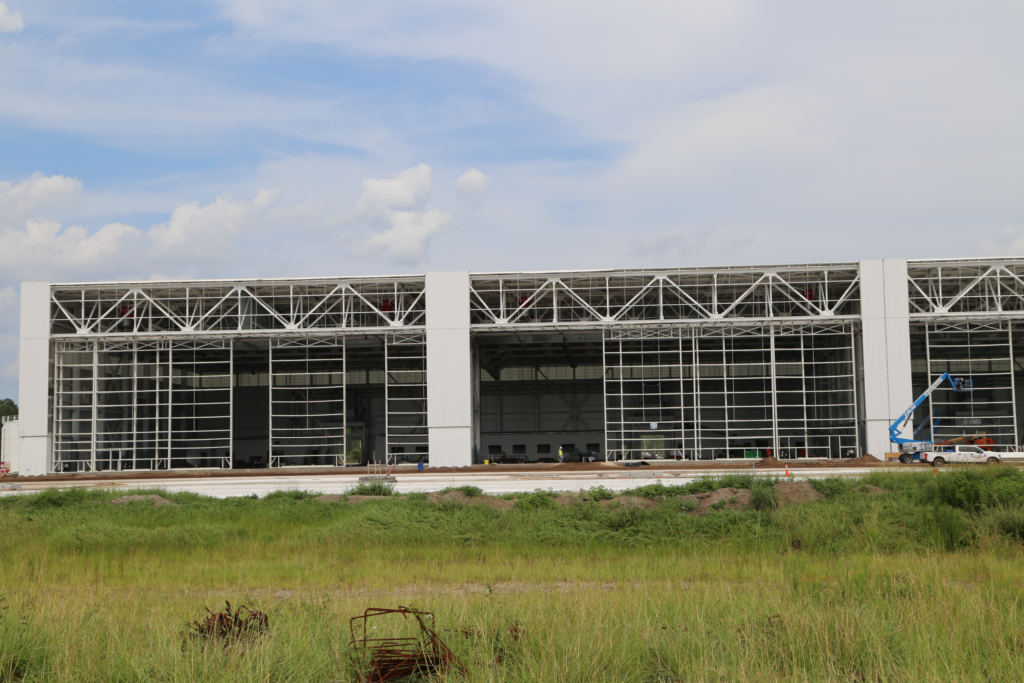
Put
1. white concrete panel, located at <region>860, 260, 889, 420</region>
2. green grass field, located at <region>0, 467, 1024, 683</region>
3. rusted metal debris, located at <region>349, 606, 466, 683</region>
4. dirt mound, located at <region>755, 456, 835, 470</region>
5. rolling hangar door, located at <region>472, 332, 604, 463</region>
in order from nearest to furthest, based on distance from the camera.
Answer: rusted metal debris, located at <region>349, 606, 466, 683</region> < green grass field, located at <region>0, 467, 1024, 683</region> < dirt mound, located at <region>755, 456, 835, 470</region> < white concrete panel, located at <region>860, 260, 889, 420</region> < rolling hangar door, located at <region>472, 332, 604, 463</region>

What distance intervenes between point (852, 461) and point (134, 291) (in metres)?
49.0

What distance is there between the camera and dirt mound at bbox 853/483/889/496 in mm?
21922

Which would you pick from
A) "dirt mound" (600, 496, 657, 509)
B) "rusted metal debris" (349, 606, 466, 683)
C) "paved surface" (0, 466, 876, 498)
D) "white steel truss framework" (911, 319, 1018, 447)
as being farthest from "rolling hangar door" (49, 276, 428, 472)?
"white steel truss framework" (911, 319, 1018, 447)

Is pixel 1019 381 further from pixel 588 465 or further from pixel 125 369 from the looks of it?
pixel 125 369

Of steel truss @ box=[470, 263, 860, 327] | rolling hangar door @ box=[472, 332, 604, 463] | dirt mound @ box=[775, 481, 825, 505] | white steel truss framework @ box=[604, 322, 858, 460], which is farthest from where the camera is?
rolling hangar door @ box=[472, 332, 604, 463]

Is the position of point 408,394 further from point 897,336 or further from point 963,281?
point 963,281

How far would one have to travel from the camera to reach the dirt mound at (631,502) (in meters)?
20.6

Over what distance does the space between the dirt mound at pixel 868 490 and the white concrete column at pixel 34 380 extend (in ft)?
165

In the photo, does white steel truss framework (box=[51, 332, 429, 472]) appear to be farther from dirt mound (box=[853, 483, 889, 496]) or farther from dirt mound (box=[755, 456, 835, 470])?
dirt mound (box=[853, 483, 889, 496])

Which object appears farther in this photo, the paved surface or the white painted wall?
the white painted wall

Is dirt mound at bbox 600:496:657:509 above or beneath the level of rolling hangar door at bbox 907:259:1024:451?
beneath

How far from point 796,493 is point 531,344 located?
3872 centimetres

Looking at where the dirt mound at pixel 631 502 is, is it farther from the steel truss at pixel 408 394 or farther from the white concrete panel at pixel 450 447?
the steel truss at pixel 408 394

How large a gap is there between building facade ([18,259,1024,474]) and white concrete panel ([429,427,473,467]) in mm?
94
